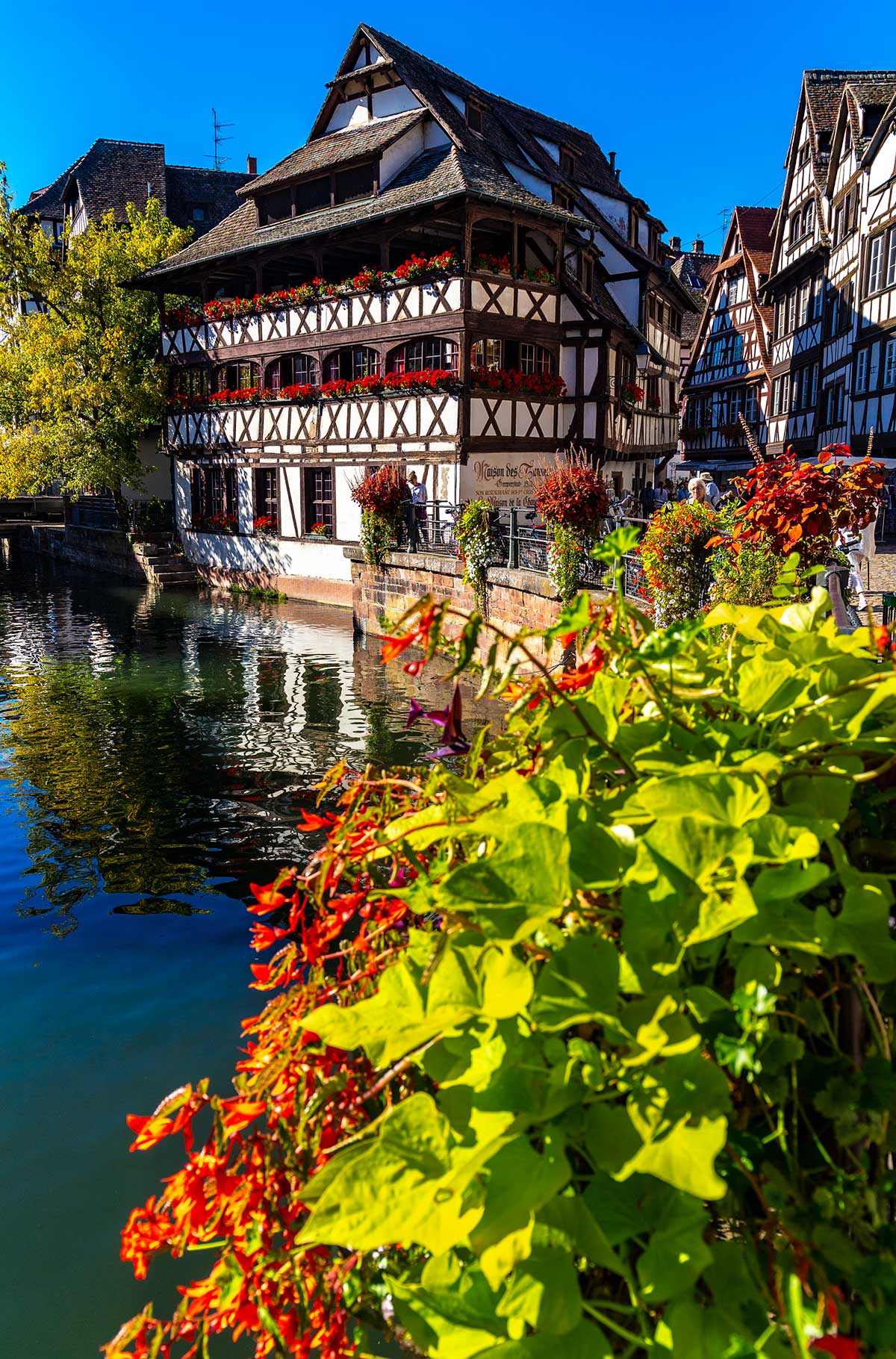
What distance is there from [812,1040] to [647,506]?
29.5m

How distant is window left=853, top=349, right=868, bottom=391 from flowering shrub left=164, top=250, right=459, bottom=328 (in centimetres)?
1238

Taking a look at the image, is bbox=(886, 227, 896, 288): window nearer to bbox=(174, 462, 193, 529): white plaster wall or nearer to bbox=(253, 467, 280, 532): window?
bbox=(253, 467, 280, 532): window

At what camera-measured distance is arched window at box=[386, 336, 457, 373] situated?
22.2 m

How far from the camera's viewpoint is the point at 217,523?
1148 inches

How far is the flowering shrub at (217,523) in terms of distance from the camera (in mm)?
28672

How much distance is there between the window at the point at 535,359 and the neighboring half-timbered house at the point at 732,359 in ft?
65.5

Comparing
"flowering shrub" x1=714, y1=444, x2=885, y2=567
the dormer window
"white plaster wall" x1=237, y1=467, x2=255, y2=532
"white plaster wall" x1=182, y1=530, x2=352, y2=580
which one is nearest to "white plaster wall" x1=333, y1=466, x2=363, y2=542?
"white plaster wall" x1=182, y1=530, x2=352, y2=580

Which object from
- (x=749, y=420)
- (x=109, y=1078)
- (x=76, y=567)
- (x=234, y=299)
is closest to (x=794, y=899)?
(x=109, y=1078)

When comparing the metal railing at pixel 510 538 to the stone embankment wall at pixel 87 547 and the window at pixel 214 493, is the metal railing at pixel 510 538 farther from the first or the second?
the stone embankment wall at pixel 87 547

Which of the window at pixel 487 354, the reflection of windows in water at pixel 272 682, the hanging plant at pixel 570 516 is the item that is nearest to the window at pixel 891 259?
the window at pixel 487 354

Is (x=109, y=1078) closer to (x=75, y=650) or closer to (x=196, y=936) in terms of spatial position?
(x=196, y=936)

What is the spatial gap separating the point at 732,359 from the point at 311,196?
2623 centimetres

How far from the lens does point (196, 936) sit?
739 cm

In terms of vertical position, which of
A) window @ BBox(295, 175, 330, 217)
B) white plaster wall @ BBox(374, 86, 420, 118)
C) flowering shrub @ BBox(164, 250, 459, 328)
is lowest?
flowering shrub @ BBox(164, 250, 459, 328)
